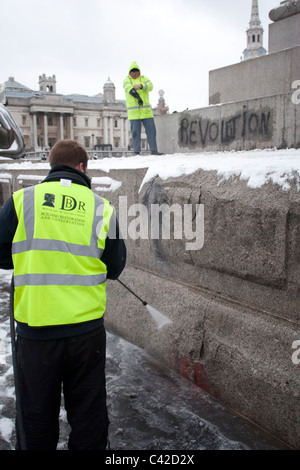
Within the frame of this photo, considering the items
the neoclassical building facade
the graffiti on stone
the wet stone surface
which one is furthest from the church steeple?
the wet stone surface

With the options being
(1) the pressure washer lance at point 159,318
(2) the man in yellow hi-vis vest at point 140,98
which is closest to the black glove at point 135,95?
(2) the man in yellow hi-vis vest at point 140,98

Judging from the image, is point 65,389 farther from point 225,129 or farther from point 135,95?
point 135,95

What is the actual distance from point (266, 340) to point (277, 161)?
49.8 inches

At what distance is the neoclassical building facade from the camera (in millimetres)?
89000

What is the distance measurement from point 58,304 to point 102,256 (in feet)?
1.43

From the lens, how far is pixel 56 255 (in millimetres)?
2309

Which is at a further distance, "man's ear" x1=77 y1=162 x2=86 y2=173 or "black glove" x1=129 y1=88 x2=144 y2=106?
"black glove" x1=129 y1=88 x2=144 y2=106

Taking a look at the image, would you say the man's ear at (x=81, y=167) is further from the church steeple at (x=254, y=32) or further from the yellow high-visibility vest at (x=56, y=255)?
the church steeple at (x=254, y=32)

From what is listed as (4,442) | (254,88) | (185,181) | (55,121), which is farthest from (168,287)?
(55,121)

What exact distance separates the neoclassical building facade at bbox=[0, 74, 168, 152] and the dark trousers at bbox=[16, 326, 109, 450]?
85241 mm

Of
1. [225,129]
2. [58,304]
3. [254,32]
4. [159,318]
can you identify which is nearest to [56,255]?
[58,304]

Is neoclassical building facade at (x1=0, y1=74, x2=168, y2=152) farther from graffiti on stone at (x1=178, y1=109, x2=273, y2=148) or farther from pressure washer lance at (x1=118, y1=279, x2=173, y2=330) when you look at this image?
pressure washer lance at (x1=118, y1=279, x2=173, y2=330)

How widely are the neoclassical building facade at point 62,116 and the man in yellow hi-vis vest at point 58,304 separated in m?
85.0

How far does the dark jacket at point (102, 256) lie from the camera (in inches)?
91.1
